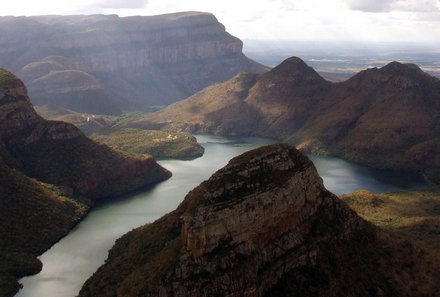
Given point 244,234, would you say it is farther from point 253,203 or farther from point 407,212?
point 407,212

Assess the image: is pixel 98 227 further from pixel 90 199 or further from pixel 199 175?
pixel 199 175

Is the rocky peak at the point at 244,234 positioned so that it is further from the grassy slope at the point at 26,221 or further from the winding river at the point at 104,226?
the grassy slope at the point at 26,221

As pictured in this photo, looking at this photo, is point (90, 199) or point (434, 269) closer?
point (434, 269)

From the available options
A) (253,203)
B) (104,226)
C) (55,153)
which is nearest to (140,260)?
(253,203)

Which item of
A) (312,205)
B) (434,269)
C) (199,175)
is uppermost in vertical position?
(312,205)

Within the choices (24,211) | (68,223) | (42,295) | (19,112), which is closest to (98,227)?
(68,223)
